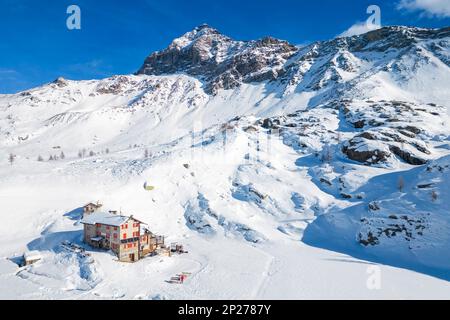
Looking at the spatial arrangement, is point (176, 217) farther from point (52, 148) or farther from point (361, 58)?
point (361, 58)

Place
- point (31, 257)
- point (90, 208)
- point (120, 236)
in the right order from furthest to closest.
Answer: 1. point (90, 208)
2. point (120, 236)
3. point (31, 257)

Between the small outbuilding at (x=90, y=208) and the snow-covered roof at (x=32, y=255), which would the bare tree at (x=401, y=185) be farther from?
the snow-covered roof at (x=32, y=255)

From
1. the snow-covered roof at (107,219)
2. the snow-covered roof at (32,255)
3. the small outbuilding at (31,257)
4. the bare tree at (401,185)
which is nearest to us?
the small outbuilding at (31,257)

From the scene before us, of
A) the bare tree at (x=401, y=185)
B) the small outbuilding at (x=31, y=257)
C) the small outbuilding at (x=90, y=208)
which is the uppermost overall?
the bare tree at (x=401, y=185)

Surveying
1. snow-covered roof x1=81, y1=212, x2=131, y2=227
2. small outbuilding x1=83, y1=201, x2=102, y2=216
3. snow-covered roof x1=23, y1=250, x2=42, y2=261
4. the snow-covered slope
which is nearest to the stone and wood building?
snow-covered roof x1=81, y1=212, x2=131, y2=227

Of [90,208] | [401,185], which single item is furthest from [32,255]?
[401,185]

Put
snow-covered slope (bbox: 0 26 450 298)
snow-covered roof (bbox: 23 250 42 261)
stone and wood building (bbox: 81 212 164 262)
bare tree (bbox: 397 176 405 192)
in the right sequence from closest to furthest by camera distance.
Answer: snow-covered slope (bbox: 0 26 450 298)
snow-covered roof (bbox: 23 250 42 261)
stone and wood building (bbox: 81 212 164 262)
bare tree (bbox: 397 176 405 192)

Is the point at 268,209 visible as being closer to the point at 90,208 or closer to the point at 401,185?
the point at 401,185

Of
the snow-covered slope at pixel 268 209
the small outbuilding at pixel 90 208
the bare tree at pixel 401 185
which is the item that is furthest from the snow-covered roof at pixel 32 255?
the bare tree at pixel 401 185

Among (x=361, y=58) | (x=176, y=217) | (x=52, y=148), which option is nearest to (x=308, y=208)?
(x=176, y=217)

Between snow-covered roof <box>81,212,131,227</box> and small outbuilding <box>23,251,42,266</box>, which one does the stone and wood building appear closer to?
snow-covered roof <box>81,212,131,227</box>

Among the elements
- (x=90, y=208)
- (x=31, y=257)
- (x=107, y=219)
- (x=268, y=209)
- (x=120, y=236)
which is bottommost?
(x=31, y=257)
